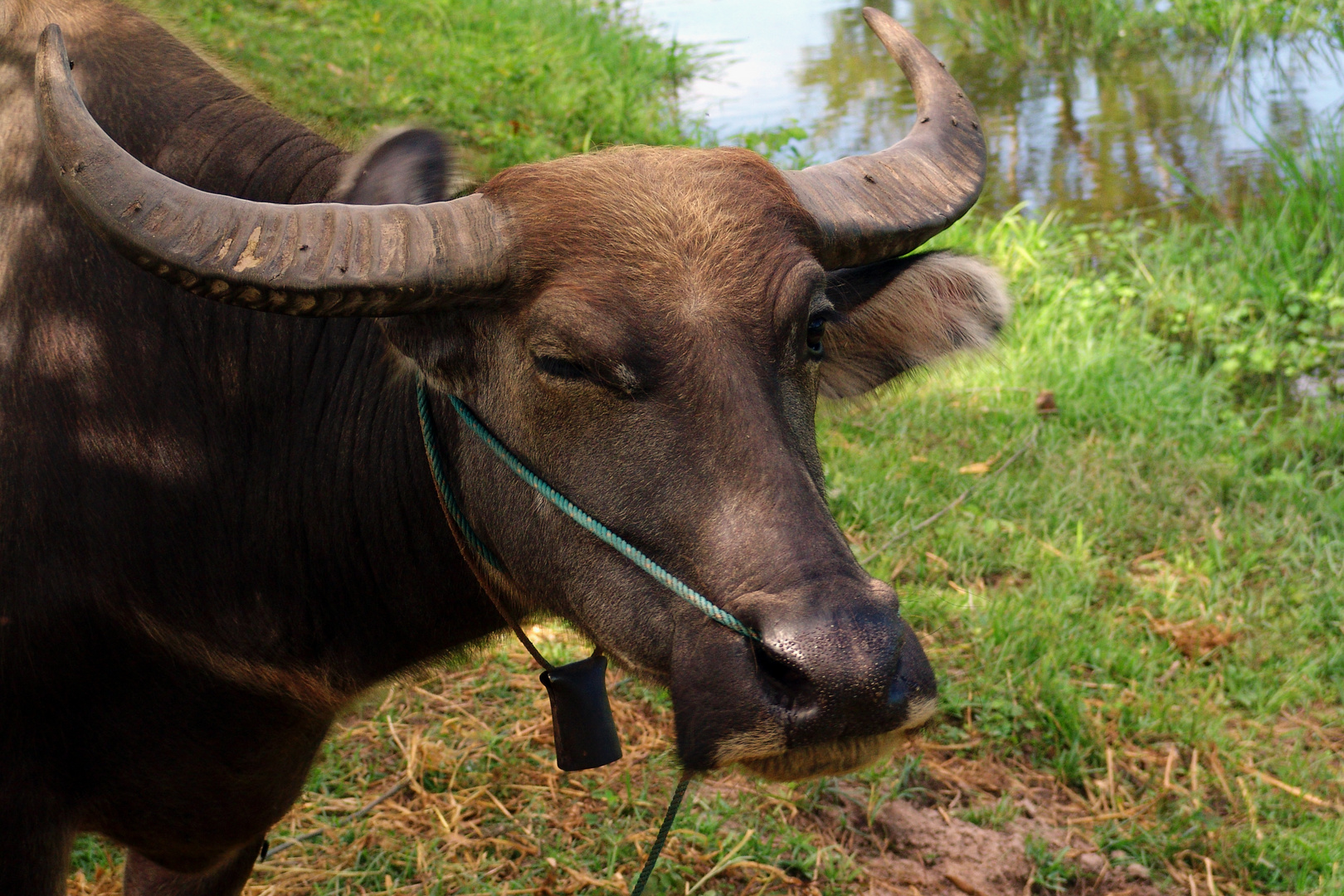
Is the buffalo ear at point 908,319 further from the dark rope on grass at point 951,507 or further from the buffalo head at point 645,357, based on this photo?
the dark rope on grass at point 951,507

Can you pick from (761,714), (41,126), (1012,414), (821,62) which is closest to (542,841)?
(761,714)

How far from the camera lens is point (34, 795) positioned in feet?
7.07

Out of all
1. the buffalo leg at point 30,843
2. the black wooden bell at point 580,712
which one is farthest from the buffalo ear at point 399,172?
the buffalo leg at point 30,843

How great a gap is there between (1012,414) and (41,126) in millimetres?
4439

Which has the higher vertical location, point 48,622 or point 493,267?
point 493,267

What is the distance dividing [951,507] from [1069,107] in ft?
22.7

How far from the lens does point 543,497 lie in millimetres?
1945

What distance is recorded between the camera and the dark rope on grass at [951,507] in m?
4.25

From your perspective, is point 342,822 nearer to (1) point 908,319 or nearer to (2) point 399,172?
(2) point 399,172

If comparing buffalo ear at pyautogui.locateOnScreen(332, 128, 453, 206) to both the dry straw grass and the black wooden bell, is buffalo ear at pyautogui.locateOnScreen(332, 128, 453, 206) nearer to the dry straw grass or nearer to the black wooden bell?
the black wooden bell

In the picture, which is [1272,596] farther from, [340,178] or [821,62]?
[821,62]

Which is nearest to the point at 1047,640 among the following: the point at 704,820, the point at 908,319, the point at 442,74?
the point at 704,820

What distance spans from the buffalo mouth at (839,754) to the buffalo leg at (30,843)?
1.44 m

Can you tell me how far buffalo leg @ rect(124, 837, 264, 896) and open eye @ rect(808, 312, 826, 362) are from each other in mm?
1869
